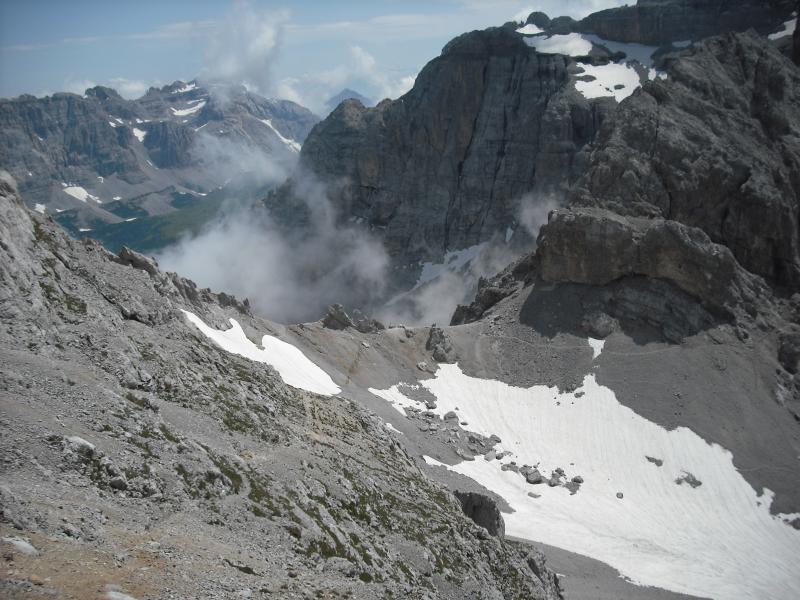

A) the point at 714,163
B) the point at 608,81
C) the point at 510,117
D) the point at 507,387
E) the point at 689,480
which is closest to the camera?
the point at 689,480

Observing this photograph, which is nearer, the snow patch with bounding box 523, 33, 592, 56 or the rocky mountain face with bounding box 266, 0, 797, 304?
the rocky mountain face with bounding box 266, 0, 797, 304

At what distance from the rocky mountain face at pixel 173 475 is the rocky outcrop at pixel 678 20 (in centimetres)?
15442

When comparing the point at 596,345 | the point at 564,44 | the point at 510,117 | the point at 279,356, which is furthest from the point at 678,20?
the point at 279,356

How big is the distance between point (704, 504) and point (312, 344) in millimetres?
46674

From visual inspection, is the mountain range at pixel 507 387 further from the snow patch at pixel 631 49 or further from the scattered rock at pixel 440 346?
the snow patch at pixel 631 49

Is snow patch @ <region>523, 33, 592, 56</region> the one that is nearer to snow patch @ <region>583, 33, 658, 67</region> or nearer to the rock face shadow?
snow patch @ <region>583, 33, 658, 67</region>

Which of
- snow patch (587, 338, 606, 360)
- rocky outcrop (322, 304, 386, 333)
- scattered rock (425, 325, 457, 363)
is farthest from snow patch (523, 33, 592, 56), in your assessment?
rocky outcrop (322, 304, 386, 333)

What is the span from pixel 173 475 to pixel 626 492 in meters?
56.9

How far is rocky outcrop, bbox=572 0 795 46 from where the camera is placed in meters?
159

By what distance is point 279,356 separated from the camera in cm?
7088

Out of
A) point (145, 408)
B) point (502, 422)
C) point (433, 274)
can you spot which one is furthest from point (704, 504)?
point (433, 274)

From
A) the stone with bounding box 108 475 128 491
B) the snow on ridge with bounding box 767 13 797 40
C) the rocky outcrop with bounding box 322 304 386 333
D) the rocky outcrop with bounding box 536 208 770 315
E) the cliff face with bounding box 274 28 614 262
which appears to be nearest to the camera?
the stone with bounding box 108 475 128 491

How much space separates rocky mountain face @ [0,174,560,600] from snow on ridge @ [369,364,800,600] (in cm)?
1792

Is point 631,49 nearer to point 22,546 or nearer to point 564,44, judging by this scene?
point 564,44
